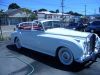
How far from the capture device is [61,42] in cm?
770

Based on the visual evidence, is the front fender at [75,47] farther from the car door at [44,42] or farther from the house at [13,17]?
the house at [13,17]

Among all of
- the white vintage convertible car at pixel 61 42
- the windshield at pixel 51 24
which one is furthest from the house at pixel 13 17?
the white vintage convertible car at pixel 61 42

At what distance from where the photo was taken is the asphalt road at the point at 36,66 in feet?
23.1

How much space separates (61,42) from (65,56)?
0.55 metres

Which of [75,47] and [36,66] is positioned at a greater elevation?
[75,47]

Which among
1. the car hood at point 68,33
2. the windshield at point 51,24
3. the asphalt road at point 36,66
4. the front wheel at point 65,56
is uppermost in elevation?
the windshield at point 51,24

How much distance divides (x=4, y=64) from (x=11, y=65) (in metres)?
0.35

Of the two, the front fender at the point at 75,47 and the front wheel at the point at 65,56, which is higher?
the front fender at the point at 75,47

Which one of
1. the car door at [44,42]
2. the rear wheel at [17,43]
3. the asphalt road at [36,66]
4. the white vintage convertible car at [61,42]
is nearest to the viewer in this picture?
the asphalt road at [36,66]

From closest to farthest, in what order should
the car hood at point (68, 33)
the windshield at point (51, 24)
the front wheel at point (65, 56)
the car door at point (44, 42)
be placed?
the front wheel at point (65, 56)
the car hood at point (68, 33)
the car door at point (44, 42)
the windshield at point (51, 24)

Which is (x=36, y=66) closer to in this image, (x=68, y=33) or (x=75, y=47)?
(x=75, y=47)

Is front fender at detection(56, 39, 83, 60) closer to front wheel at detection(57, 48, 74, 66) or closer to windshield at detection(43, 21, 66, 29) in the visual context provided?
front wheel at detection(57, 48, 74, 66)

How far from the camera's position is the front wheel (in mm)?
7565

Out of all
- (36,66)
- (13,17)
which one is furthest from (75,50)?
(13,17)
